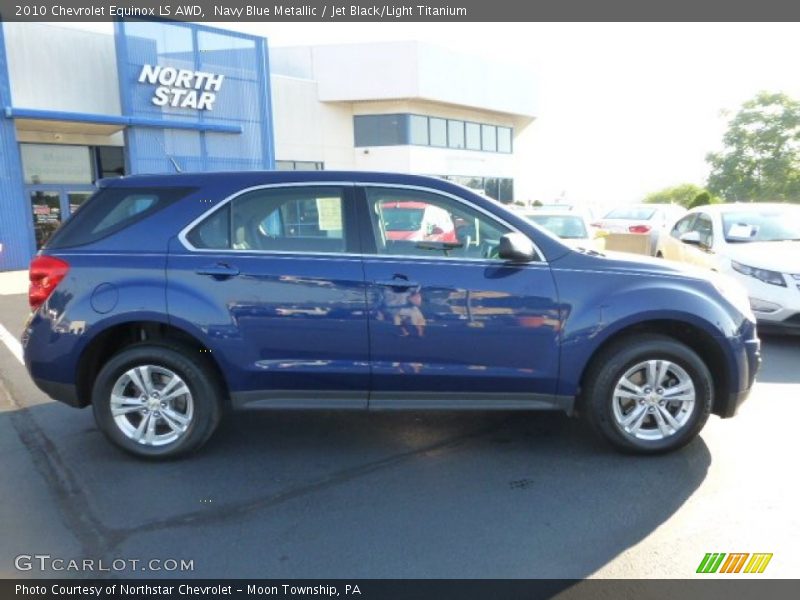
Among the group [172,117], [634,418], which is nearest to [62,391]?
[634,418]

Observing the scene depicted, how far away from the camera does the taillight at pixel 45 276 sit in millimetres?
3771

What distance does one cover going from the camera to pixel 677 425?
3816 mm

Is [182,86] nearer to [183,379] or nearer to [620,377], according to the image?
[183,379]

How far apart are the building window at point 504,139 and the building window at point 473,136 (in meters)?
2.11

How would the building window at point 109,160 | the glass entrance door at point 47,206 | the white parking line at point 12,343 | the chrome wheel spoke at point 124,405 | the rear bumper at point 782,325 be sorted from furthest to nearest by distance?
the building window at point 109,160, the glass entrance door at point 47,206, the white parking line at point 12,343, the rear bumper at point 782,325, the chrome wheel spoke at point 124,405

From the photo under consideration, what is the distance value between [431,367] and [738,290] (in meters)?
2.37

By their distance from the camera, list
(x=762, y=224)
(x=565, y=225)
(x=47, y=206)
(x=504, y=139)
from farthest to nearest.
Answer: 1. (x=504, y=139)
2. (x=47, y=206)
3. (x=565, y=225)
4. (x=762, y=224)

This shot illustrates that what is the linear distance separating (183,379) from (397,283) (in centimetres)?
154

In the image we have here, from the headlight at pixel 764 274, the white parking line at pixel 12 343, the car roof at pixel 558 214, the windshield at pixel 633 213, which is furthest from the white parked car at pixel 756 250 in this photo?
the white parking line at pixel 12 343

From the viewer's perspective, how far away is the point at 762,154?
33750mm

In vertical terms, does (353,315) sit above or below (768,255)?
below

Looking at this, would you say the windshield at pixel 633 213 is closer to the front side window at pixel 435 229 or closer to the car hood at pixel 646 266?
the car hood at pixel 646 266

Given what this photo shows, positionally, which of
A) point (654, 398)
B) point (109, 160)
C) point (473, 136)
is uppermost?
point (473, 136)

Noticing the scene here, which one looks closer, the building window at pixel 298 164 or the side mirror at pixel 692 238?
the side mirror at pixel 692 238
